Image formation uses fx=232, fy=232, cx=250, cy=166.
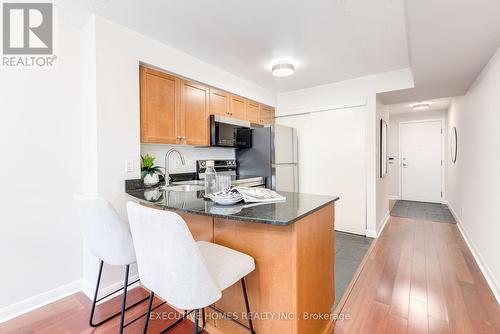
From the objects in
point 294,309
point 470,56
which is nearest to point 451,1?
point 470,56

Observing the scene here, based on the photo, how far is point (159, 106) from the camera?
242 centimetres

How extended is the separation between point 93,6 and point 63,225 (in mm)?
1847

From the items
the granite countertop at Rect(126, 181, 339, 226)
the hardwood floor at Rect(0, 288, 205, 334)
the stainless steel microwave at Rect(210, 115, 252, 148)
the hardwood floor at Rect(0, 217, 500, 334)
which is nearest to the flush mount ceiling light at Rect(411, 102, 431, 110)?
the hardwood floor at Rect(0, 217, 500, 334)

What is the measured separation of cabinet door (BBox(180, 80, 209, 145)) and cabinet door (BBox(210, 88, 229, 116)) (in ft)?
0.29

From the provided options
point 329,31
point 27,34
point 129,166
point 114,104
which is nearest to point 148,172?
point 129,166

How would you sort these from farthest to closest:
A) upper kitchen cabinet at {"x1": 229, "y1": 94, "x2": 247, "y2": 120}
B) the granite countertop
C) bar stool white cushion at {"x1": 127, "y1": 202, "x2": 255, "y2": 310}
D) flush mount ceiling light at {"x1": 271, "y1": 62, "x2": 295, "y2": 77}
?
upper kitchen cabinet at {"x1": 229, "y1": 94, "x2": 247, "y2": 120} < flush mount ceiling light at {"x1": 271, "y1": 62, "x2": 295, "y2": 77} < the granite countertop < bar stool white cushion at {"x1": 127, "y1": 202, "x2": 255, "y2": 310}

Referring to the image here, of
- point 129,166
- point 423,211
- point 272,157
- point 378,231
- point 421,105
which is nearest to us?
point 129,166

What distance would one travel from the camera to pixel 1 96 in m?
1.76

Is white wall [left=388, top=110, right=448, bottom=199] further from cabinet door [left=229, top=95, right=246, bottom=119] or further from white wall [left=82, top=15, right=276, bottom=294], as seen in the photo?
white wall [left=82, top=15, right=276, bottom=294]

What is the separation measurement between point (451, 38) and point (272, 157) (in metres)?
2.20

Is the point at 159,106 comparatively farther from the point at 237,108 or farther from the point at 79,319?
the point at 79,319

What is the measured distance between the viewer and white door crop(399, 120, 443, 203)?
5797 millimetres

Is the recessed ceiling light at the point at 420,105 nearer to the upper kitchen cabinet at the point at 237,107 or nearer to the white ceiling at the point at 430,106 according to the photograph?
the white ceiling at the point at 430,106

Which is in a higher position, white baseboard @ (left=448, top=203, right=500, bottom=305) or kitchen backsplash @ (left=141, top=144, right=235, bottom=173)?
kitchen backsplash @ (left=141, top=144, right=235, bottom=173)
